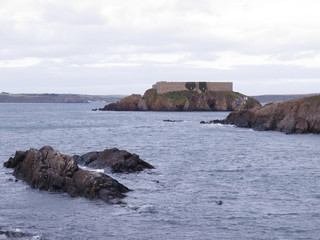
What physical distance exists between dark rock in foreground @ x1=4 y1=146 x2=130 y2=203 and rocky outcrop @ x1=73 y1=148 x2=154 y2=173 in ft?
22.2

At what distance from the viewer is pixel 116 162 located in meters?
41.4

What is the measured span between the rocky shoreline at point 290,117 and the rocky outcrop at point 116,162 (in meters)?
48.9

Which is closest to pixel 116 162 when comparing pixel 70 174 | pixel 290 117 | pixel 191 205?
pixel 70 174

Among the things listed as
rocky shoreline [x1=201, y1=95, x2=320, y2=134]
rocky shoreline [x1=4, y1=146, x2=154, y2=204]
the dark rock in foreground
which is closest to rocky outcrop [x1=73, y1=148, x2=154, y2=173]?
rocky shoreline [x1=4, y1=146, x2=154, y2=204]

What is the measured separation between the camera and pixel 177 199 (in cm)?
3072

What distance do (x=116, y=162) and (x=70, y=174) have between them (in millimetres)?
8878

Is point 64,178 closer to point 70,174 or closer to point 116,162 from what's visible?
point 70,174

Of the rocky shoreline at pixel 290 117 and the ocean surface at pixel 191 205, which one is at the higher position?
the rocky shoreline at pixel 290 117

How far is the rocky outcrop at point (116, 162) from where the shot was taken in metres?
41.2

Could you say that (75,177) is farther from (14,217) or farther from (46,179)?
(14,217)

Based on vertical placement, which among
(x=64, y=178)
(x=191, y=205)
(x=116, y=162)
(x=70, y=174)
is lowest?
(x=191, y=205)

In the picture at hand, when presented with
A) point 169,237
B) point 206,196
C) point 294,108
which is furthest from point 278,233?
point 294,108

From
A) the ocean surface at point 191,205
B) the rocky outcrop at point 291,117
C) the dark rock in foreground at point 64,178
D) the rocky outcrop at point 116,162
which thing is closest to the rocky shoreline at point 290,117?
the rocky outcrop at point 291,117

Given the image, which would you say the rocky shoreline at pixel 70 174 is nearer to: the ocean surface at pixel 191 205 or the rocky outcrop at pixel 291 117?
the ocean surface at pixel 191 205
